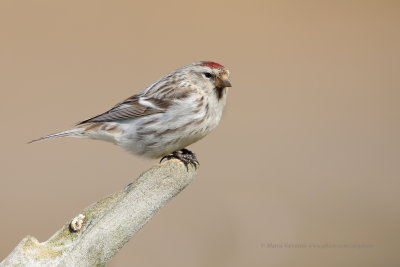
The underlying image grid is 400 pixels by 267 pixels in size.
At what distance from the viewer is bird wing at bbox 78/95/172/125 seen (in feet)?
6.34

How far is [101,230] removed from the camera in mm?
1078

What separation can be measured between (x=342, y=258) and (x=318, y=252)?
0.16m

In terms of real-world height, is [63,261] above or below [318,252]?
above

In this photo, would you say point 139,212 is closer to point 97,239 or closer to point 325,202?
point 97,239

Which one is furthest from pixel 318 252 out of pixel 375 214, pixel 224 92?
pixel 224 92

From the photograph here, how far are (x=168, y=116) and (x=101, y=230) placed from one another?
33.0 inches

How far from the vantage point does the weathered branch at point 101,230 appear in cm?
106

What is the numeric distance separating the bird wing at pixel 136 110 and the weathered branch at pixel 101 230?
0.75 m

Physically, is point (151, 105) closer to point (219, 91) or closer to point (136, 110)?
point (136, 110)

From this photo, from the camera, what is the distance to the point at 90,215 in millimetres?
1172

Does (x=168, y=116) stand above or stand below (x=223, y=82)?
below

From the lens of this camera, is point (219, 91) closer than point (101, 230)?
No

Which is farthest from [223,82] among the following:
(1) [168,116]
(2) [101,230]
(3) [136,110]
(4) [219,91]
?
(2) [101,230]

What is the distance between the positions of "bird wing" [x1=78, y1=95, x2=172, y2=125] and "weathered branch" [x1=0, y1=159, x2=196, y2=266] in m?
0.75
